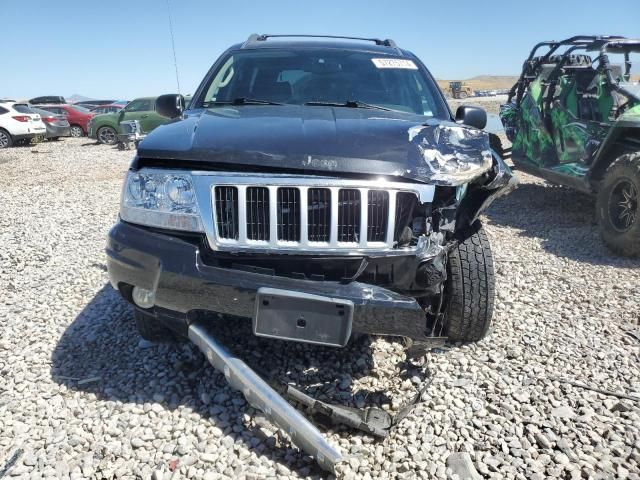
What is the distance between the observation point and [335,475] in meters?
1.94

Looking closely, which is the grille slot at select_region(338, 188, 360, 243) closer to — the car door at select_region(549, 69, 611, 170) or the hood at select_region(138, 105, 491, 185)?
the hood at select_region(138, 105, 491, 185)

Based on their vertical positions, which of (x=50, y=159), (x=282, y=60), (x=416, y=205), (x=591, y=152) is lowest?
(x=50, y=159)

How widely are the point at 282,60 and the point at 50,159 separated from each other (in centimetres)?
1132

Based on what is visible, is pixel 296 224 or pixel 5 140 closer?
pixel 296 224

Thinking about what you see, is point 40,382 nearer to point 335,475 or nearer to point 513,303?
point 335,475

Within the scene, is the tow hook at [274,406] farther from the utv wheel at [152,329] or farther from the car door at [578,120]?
the car door at [578,120]

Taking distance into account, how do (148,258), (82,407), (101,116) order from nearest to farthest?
(148,258), (82,407), (101,116)

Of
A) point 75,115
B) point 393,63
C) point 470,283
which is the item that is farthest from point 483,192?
point 75,115

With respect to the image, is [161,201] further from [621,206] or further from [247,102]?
[621,206]

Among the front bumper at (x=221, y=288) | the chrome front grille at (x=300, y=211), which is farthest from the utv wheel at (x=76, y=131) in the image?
the chrome front grille at (x=300, y=211)

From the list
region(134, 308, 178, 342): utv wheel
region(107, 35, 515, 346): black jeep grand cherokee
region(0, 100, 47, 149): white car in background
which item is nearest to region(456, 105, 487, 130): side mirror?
region(107, 35, 515, 346): black jeep grand cherokee

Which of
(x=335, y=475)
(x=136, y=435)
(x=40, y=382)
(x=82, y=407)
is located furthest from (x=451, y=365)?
(x=40, y=382)

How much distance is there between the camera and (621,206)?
487 cm

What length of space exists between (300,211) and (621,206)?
420 centimetres
